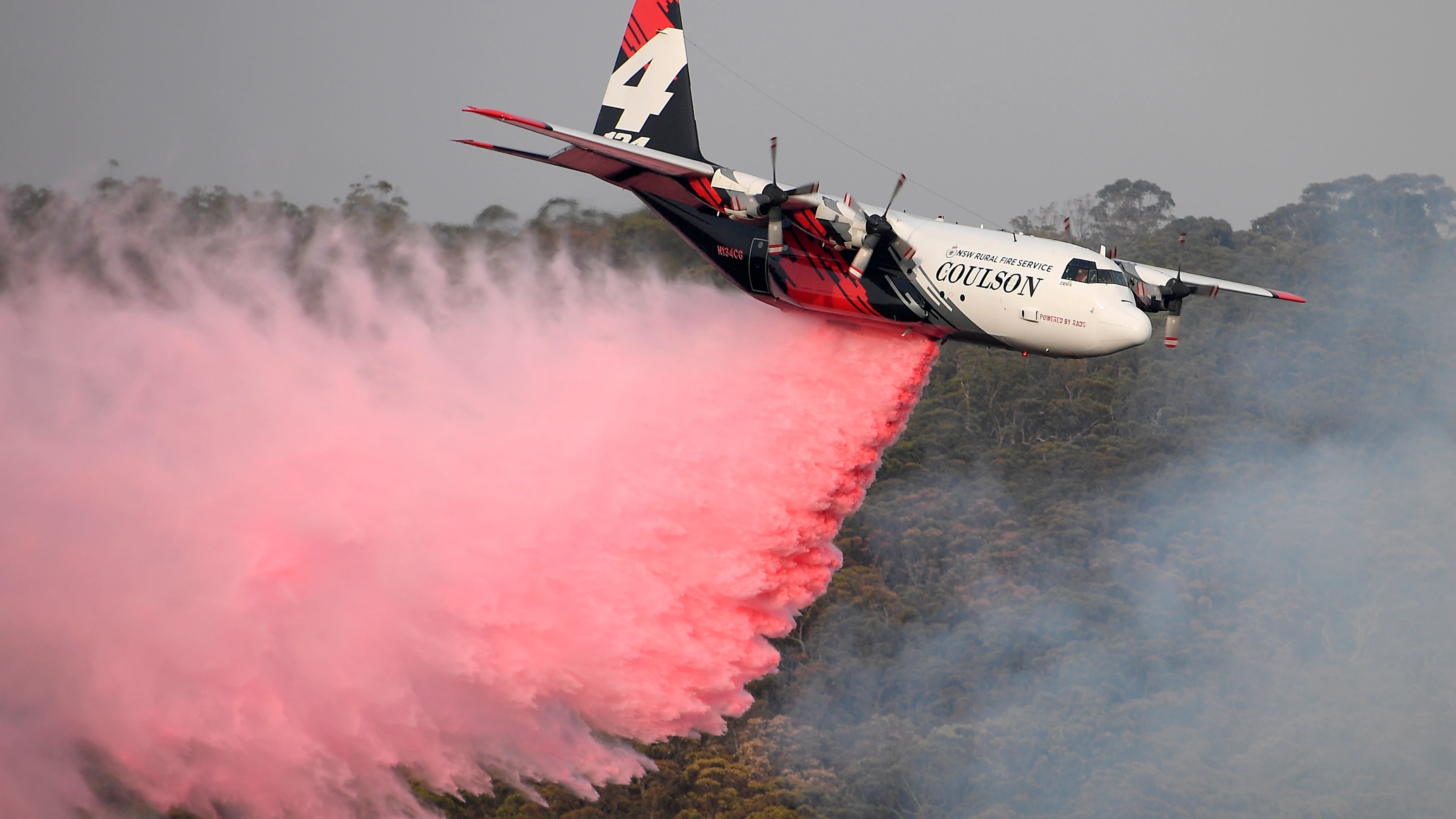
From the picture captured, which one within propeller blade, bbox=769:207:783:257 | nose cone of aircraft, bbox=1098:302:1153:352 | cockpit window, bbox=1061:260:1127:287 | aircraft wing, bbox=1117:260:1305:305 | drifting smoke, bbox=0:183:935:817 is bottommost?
drifting smoke, bbox=0:183:935:817

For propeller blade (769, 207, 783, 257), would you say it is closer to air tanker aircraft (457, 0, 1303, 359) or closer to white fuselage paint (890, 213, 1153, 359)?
air tanker aircraft (457, 0, 1303, 359)

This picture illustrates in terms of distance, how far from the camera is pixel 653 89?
95.7ft

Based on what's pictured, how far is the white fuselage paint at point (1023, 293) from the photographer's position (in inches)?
914

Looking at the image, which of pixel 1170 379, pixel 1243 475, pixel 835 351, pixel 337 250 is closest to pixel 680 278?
pixel 835 351

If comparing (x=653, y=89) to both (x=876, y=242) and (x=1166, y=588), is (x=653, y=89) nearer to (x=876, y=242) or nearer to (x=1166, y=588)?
(x=876, y=242)

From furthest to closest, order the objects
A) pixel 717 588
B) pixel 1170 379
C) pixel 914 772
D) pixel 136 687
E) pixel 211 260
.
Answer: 1. pixel 1170 379
2. pixel 914 772
3. pixel 211 260
4. pixel 136 687
5. pixel 717 588

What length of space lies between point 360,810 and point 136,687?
4.13m

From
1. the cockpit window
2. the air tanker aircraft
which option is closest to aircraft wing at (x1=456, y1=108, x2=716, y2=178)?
the air tanker aircraft

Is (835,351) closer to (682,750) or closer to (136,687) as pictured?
(136,687)

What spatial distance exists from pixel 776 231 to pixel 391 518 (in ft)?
25.2

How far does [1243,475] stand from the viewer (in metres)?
57.2

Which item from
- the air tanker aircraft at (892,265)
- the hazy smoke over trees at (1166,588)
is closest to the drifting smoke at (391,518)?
the air tanker aircraft at (892,265)

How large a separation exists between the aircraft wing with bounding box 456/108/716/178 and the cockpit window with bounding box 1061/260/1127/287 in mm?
5526

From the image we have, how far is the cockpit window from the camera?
77.2 feet
